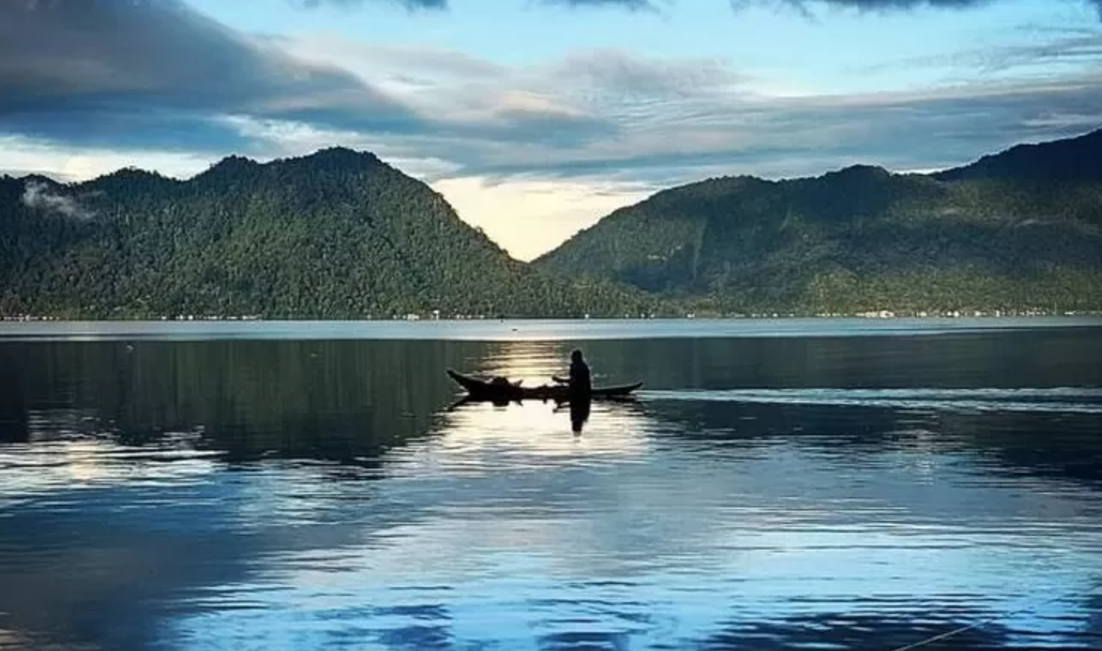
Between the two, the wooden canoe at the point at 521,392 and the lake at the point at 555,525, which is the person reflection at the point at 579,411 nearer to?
the lake at the point at 555,525

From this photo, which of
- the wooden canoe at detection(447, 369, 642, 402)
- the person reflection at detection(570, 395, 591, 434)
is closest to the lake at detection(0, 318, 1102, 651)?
the person reflection at detection(570, 395, 591, 434)

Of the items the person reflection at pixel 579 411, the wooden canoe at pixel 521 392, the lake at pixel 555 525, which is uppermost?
the wooden canoe at pixel 521 392

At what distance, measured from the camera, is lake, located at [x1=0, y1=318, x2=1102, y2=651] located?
72.2 feet

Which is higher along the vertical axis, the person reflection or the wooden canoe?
the wooden canoe

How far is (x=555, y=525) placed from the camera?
104ft

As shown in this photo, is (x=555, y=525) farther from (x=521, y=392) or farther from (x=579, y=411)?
(x=521, y=392)

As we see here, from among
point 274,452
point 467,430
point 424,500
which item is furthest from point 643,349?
point 424,500

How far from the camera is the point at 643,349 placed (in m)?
159

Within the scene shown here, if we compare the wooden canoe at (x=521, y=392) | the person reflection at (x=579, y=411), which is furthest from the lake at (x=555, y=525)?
the wooden canoe at (x=521, y=392)

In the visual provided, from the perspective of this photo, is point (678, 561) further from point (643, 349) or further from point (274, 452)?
point (643, 349)

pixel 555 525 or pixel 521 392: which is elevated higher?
pixel 521 392

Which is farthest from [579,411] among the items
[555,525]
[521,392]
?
[555,525]

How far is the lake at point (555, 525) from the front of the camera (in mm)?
22016

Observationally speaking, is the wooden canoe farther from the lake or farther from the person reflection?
the lake
